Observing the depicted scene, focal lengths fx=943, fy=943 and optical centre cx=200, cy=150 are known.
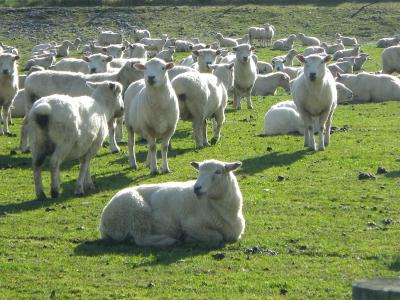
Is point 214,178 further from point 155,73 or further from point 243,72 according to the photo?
point 243,72

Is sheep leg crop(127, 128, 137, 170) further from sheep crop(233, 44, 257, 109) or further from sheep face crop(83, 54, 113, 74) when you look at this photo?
sheep crop(233, 44, 257, 109)

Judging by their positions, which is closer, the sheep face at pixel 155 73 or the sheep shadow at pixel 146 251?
the sheep shadow at pixel 146 251

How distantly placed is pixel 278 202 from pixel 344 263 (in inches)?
150

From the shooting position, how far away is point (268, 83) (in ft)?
110

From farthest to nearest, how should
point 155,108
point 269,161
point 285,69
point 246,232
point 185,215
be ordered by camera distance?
point 285,69 → point 269,161 → point 155,108 → point 246,232 → point 185,215

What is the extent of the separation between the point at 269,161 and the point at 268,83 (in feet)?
49.8

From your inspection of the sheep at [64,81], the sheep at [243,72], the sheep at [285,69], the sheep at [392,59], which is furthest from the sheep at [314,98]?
the sheep at [392,59]

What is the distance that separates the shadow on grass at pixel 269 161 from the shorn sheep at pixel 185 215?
5.50m

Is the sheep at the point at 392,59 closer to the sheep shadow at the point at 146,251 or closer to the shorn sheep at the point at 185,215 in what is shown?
the shorn sheep at the point at 185,215

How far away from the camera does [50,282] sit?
10.2 metres

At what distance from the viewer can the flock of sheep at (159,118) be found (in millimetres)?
11906

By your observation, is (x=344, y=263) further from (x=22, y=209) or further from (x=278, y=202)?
(x=22, y=209)

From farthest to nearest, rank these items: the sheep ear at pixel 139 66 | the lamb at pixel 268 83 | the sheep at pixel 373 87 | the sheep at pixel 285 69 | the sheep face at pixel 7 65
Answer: the sheep at pixel 285 69 → the lamb at pixel 268 83 → the sheep at pixel 373 87 → the sheep face at pixel 7 65 → the sheep ear at pixel 139 66

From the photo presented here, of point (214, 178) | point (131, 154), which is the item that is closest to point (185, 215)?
point (214, 178)
